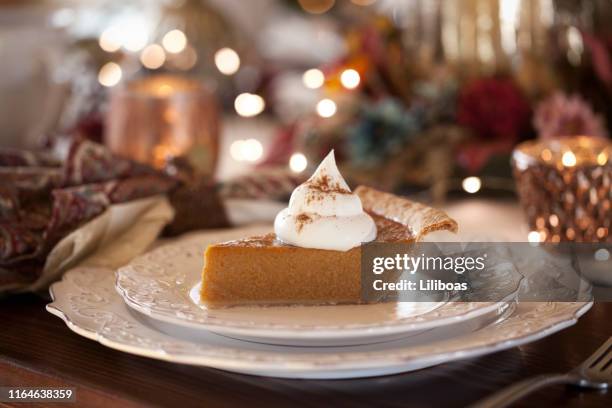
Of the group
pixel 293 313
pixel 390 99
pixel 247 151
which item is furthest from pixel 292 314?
pixel 247 151

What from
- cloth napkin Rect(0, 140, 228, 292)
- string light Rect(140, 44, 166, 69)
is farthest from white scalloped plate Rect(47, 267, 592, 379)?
string light Rect(140, 44, 166, 69)

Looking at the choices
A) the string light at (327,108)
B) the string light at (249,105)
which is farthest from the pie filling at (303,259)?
the string light at (249,105)

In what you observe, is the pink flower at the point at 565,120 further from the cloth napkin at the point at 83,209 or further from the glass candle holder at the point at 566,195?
the cloth napkin at the point at 83,209

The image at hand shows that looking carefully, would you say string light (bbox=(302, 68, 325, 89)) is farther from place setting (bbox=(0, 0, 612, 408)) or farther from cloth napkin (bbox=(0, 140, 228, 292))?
cloth napkin (bbox=(0, 140, 228, 292))

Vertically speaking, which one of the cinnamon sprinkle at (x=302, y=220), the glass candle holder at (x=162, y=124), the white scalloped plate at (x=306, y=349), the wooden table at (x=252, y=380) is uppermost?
the glass candle holder at (x=162, y=124)

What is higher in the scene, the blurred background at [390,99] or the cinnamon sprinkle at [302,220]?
the blurred background at [390,99]

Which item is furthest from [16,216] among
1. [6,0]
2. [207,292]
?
[6,0]

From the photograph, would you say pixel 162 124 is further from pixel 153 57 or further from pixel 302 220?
pixel 153 57

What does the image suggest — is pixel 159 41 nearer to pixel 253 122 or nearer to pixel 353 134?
pixel 253 122
